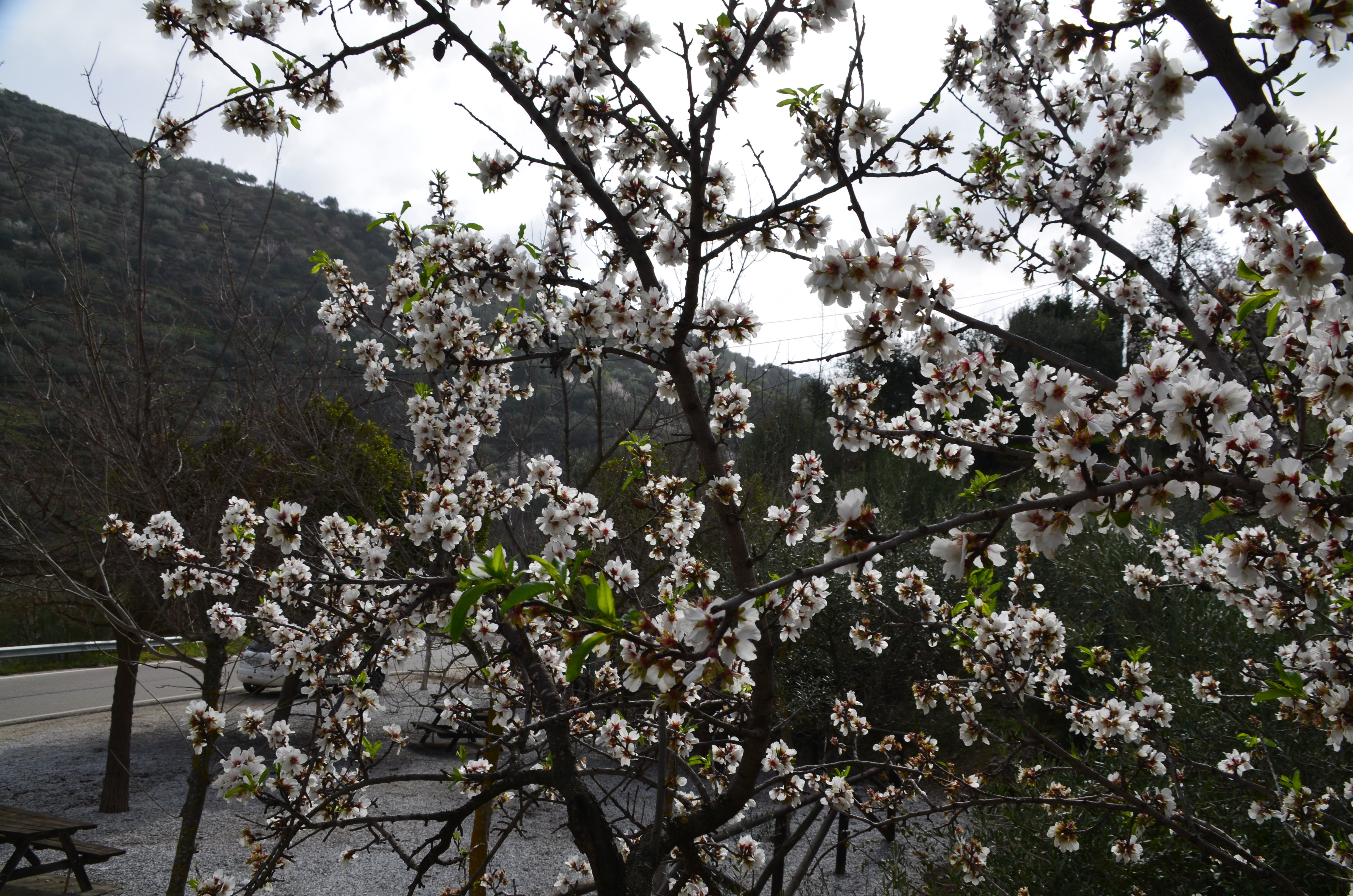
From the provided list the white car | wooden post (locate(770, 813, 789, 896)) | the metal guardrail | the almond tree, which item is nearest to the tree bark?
the almond tree

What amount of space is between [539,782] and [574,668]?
60.0 inches

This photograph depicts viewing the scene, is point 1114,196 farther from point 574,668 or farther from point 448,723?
point 448,723

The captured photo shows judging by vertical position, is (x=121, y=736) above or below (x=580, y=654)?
below

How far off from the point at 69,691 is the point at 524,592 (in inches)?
579

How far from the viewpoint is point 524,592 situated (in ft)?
3.07

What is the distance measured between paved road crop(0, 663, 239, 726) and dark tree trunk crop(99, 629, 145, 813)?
8.33ft

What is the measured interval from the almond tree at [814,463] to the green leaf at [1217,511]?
38 mm

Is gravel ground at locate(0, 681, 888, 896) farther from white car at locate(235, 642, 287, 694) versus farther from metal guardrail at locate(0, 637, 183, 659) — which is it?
metal guardrail at locate(0, 637, 183, 659)

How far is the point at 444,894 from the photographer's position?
9.75 feet

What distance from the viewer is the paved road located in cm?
1035

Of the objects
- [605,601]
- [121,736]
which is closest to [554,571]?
[605,601]

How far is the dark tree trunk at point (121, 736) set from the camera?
590 cm

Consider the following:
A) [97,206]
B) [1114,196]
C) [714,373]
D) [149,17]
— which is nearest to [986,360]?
[714,373]

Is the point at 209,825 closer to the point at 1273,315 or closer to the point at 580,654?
the point at 580,654
